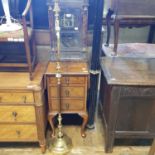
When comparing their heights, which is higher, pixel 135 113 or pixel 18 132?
pixel 135 113

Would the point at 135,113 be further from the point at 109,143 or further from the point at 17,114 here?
the point at 17,114

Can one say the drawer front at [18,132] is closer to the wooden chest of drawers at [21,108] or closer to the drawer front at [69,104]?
the wooden chest of drawers at [21,108]

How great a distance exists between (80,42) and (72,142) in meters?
0.90

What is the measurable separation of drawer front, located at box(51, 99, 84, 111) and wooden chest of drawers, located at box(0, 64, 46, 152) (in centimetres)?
15

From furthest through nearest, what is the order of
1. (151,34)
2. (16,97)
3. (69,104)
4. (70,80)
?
(151,34)
(69,104)
(70,80)
(16,97)

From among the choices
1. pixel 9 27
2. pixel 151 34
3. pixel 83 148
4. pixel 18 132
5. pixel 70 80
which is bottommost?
pixel 83 148

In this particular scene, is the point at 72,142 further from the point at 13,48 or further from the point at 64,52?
the point at 13,48

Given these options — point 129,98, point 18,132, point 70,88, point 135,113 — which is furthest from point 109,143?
point 18,132

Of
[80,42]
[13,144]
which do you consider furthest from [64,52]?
[13,144]

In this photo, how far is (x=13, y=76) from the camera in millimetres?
1579

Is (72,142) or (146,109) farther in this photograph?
(72,142)

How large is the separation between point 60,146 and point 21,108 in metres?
0.49

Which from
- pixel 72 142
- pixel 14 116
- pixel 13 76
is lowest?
pixel 72 142

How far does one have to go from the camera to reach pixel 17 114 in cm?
152
